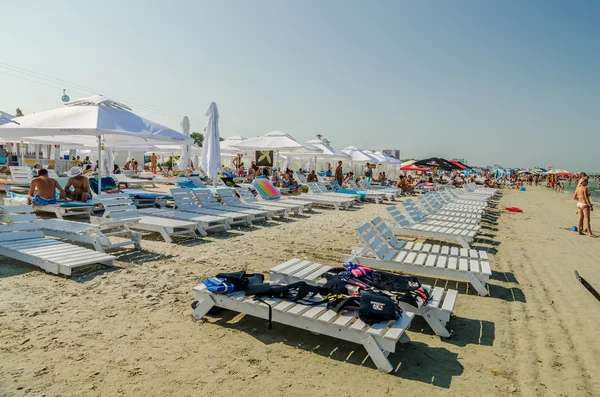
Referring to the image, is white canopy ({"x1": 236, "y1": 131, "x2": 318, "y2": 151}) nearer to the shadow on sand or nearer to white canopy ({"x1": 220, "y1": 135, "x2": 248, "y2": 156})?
white canopy ({"x1": 220, "y1": 135, "x2": 248, "y2": 156})

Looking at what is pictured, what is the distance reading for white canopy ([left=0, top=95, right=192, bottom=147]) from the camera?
7.93m

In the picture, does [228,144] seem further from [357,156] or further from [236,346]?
[236,346]

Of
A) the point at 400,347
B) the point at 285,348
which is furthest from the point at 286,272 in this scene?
the point at 400,347

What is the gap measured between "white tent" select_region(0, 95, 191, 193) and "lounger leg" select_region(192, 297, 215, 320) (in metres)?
5.49

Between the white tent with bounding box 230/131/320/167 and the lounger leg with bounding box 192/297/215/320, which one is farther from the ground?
→ the white tent with bounding box 230/131/320/167

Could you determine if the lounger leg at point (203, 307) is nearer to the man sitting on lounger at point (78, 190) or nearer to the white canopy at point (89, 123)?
the white canopy at point (89, 123)

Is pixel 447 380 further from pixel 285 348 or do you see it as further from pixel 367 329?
pixel 285 348

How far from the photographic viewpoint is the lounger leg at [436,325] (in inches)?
146

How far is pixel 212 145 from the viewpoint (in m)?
12.8

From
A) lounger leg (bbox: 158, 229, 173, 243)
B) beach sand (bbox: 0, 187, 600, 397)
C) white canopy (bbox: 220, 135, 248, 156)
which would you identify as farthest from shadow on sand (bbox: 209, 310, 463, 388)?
white canopy (bbox: 220, 135, 248, 156)

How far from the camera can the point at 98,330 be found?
11.6 feet

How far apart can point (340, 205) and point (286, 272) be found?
9251 millimetres

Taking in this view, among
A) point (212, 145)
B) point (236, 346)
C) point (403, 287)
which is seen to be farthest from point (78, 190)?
point (403, 287)

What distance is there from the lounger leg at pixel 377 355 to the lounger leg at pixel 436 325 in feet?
2.91
